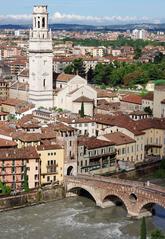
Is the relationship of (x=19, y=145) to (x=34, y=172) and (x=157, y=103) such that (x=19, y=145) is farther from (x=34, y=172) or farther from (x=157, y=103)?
(x=157, y=103)

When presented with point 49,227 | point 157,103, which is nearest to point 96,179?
point 49,227

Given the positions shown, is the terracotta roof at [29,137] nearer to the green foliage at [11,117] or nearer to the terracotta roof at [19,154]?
the terracotta roof at [19,154]

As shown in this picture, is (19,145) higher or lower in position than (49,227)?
higher

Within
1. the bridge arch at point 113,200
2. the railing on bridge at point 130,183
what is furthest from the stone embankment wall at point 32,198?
the bridge arch at point 113,200

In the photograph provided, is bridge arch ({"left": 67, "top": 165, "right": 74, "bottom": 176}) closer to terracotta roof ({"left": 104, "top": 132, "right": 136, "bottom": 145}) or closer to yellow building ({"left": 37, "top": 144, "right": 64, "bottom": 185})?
yellow building ({"left": 37, "top": 144, "right": 64, "bottom": 185})

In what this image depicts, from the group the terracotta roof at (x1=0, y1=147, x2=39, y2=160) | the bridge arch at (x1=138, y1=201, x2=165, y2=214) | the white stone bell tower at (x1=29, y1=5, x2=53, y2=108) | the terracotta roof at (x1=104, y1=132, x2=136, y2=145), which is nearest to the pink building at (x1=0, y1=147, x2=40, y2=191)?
the terracotta roof at (x1=0, y1=147, x2=39, y2=160)

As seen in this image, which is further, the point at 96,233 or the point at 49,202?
the point at 49,202
